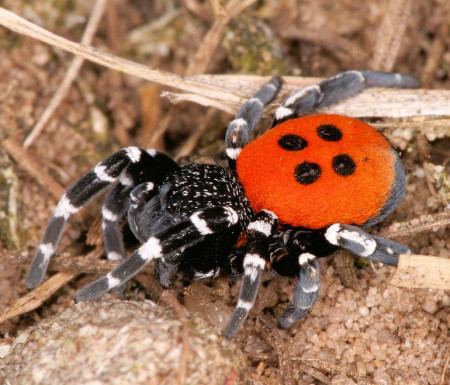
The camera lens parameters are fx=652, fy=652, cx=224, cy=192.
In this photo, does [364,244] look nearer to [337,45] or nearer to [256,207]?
[256,207]

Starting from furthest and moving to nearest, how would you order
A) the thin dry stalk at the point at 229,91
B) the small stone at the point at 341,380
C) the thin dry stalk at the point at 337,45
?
the thin dry stalk at the point at 337,45
the thin dry stalk at the point at 229,91
the small stone at the point at 341,380

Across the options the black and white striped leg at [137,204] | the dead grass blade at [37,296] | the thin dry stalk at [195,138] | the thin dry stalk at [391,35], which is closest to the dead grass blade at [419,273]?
the black and white striped leg at [137,204]

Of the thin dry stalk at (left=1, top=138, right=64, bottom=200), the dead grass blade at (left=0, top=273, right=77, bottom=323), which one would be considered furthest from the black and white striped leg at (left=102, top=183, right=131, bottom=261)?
the thin dry stalk at (left=1, top=138, right=64, bottom=200)

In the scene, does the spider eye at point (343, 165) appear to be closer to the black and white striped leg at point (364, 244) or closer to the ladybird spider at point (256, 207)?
the ladybird spider at point (256, 207)

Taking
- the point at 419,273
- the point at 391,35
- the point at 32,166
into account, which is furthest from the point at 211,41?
the point at 419,273

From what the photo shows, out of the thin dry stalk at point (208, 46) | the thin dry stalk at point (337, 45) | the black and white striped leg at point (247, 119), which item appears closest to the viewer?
the black and white striped leg at point (247, 119)

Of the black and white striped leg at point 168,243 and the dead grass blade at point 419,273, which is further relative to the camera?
Result: the dead grass blade at point 419,273

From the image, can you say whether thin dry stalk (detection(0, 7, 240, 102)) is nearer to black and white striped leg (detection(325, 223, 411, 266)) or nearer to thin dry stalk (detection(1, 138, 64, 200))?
thin dry stalk (detection(1, 138, 64, 200))
